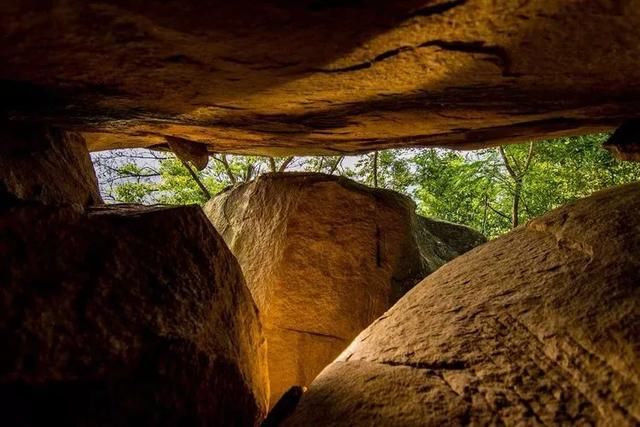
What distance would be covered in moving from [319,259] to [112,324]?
236 inches

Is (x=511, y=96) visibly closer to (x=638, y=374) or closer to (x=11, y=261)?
(x=638, y=374)

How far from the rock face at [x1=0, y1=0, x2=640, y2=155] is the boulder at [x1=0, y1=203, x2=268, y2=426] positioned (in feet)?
4.25

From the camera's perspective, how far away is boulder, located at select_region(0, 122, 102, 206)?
401 centimetres

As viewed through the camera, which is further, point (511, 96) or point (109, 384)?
point (511, 96)

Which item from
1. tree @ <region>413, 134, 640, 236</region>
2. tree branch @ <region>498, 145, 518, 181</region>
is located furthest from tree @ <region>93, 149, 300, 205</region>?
tree branch @ <region>498, 145, 518, 181</region>

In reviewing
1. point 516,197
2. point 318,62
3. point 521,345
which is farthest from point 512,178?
point 318,62

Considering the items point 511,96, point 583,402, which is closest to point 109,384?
point 583,402

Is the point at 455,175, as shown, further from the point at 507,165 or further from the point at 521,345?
the point at 521,345

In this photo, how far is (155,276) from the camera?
3938 millimetres

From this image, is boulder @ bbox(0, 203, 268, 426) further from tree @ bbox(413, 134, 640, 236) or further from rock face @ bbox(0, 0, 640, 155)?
tree @ bbox(413, 134, 640, 236)

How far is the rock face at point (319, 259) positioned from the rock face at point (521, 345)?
3.91 metres

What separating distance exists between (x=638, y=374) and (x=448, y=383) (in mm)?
1370

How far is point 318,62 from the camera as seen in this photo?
339cm

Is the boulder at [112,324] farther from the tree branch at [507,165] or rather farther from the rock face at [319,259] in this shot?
the tree branch at [507,165]
